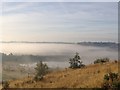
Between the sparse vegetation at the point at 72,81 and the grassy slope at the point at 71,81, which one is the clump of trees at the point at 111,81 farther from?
the grassy slope at the point at 71,81

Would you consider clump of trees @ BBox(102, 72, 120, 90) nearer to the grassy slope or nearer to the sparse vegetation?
the sparse vegetation

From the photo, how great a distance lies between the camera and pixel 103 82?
27125 mm

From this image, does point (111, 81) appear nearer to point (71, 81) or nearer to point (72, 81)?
point (72, 81)

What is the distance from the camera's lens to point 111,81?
2694cm

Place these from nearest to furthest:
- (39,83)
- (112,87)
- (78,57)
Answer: (112,87) → (39,83) → (78,57)

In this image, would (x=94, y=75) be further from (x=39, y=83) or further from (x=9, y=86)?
(x=9, y=86)

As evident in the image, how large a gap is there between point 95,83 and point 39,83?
20.6 feet

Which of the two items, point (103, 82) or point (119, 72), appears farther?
point (119, 72)

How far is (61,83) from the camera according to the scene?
30625 millimetres

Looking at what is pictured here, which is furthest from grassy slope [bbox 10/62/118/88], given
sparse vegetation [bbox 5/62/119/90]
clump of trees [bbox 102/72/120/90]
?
clump of trees [bbox 102/72/120/90]

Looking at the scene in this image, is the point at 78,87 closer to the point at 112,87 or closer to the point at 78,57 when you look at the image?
the point at 112,87

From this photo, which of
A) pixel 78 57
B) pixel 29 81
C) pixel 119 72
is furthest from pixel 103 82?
pixel 78 57

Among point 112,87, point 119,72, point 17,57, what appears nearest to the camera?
point 112,87

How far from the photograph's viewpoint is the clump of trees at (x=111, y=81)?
85.0 feet
